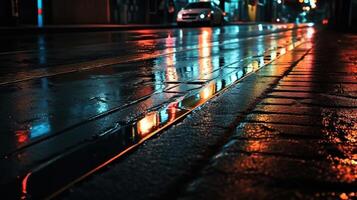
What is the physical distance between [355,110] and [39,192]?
3385mm

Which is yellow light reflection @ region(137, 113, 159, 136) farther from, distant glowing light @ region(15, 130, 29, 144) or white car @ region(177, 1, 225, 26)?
white car @ region(177, 1, 225, 26)

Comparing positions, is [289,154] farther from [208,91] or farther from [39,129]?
[208,91]

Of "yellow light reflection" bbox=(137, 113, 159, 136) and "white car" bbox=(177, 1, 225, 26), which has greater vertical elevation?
"white car" bbox=(177, 1, 225, 26)

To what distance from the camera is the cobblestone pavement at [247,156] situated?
9.10ft

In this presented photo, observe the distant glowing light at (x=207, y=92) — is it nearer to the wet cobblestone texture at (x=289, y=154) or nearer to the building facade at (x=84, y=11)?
the wet cobblestone texture at (x=289, y=154)

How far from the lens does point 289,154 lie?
3426 millimetres

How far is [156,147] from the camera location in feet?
11.9

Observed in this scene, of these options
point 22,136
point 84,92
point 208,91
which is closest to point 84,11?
point 84,92

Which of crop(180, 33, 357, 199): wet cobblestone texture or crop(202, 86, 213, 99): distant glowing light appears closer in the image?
crop(180, 33, 357, 199): wet cobblestone texture

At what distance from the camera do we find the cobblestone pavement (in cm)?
277

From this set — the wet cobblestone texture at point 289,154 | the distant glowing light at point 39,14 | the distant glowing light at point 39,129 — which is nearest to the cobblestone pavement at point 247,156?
the wet cobblestone texture at point 289,154

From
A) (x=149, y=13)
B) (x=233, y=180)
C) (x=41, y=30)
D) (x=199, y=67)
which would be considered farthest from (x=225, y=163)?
(x=149, y=13)

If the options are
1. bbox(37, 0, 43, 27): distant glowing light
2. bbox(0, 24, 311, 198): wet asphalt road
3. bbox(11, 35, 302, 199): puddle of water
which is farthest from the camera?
bbox(37, 0, 43, 27): distant glowing light

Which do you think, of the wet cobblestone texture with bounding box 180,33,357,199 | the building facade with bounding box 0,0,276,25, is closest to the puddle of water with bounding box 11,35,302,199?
the wet cobblestone texture with bounding box 180,33,357,199
